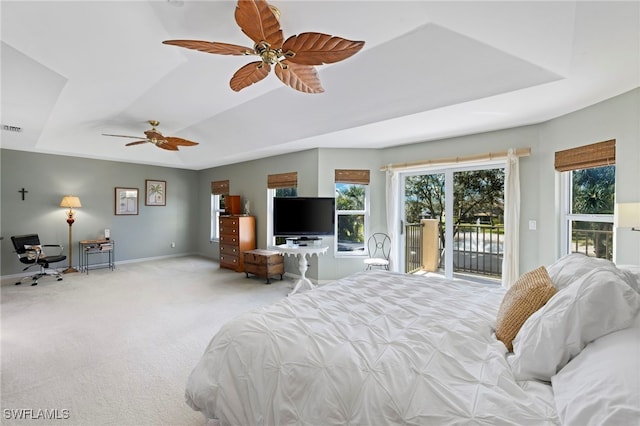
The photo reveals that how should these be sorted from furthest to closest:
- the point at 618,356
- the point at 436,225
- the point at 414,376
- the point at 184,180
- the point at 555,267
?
1. the point at 184,180
2. the point at 436,225
3. the point at 555,267
4. the point at 414,376
5. the point at 618,356

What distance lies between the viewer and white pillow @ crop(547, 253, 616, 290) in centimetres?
149

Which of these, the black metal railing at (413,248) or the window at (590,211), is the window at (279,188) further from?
the window at (590,211)

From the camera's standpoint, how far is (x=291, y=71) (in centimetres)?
214

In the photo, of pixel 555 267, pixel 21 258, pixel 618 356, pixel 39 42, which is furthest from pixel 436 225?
pixel 21 258

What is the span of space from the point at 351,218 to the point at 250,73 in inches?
130

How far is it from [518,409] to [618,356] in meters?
0.37

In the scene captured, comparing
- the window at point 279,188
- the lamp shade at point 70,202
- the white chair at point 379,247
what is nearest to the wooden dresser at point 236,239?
the window at point 279,188

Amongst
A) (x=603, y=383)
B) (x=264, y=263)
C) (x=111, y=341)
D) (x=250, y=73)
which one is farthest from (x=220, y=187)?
(x=603, y=383)

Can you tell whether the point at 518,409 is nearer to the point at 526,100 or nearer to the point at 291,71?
the point at 291,71

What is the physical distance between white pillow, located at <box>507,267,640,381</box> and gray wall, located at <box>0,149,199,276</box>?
7670 mm

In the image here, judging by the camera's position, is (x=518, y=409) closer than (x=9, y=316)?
Yes

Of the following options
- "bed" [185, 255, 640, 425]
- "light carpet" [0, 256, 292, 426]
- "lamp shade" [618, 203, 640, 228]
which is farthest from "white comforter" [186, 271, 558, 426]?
"lamp shade" [618, 203, 640, 228]

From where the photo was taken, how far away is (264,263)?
514 centimetres

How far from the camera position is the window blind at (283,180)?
5318 mm
